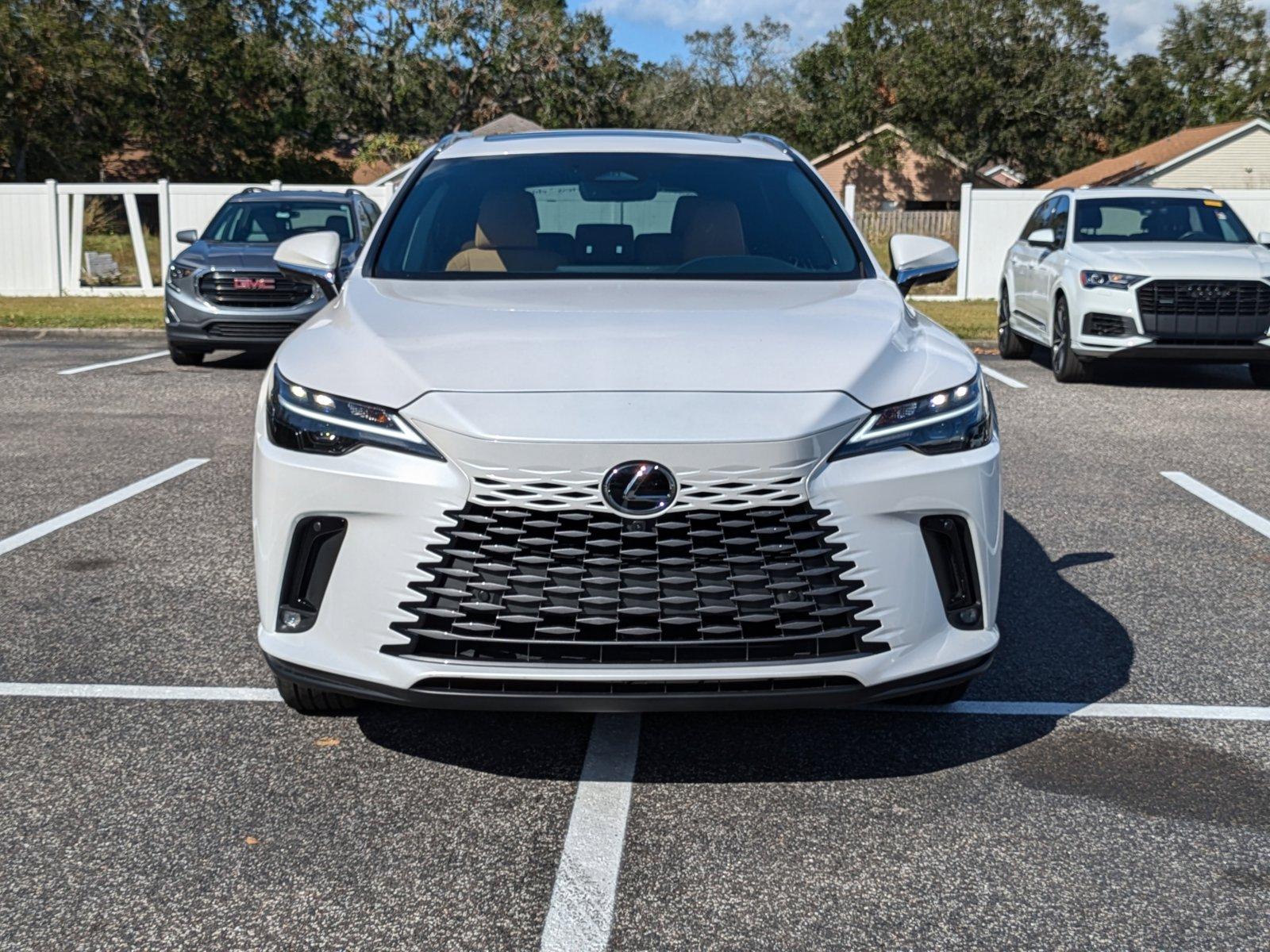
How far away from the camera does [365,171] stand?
58750 millimetres

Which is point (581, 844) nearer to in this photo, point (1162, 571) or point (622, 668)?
point (622, 668)

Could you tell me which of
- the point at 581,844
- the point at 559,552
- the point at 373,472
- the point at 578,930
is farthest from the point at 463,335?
the point at 578,930

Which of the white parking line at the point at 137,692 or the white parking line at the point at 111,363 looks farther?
the white parking line at the point at 111,363

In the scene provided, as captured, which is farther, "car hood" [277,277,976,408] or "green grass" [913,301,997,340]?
"green grass" [913,301,997,340]

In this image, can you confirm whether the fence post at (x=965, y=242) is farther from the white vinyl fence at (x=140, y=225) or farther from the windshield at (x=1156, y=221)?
the windshield at (x=1156, y=221)

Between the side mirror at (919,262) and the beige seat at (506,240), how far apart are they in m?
1.18

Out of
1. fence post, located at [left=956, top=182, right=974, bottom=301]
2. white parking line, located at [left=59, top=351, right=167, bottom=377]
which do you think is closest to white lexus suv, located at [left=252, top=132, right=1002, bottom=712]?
white parking line, located at [left=59, top=351, right=167, bottom=377]

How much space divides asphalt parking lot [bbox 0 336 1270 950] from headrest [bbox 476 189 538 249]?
1636 mm

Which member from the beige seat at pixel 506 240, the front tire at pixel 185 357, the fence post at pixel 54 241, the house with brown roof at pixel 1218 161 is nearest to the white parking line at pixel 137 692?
the beige seat at pixel 506 240

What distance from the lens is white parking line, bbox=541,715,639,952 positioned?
2.93 m

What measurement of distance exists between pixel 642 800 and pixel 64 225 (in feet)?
76.7

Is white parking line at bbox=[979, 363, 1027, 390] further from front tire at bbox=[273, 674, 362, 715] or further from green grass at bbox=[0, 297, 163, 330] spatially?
green grass at bbox=[0, 297, 163, 330]

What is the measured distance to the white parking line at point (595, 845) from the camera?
2.93 meters

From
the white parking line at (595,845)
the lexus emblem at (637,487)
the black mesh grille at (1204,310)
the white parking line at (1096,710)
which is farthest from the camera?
the black mesh grille at (1204,310)
